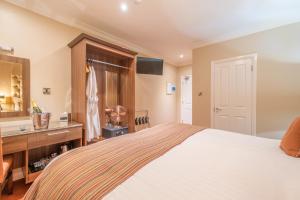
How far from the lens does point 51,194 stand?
731 mm

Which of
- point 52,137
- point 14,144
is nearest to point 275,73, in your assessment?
point 52,137

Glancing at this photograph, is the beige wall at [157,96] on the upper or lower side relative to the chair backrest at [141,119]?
upper

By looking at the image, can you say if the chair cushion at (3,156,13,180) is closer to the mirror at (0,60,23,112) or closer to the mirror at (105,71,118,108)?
the mirror at (0,60,23,112)

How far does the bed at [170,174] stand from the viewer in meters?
0.64

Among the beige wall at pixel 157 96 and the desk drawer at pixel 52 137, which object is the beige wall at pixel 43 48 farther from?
the beige wall at pixel 157 96

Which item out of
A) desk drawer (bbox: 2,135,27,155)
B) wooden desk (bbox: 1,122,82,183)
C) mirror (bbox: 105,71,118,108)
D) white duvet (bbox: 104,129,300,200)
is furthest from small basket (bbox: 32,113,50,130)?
white duvet (bbox: 104,129,300,200)

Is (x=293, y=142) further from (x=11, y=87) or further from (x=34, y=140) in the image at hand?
(x=11, y=87)

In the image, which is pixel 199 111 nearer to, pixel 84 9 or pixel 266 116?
pixel 266 116

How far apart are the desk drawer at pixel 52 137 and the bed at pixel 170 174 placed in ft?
3.27

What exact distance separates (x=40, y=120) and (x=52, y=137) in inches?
10.1

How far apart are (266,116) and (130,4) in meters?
2.98

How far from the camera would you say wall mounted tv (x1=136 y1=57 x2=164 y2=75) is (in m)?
3.69

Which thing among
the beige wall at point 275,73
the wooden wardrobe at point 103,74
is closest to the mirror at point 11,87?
the wooden wardrobe at point 103,74

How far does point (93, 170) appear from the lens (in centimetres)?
81
